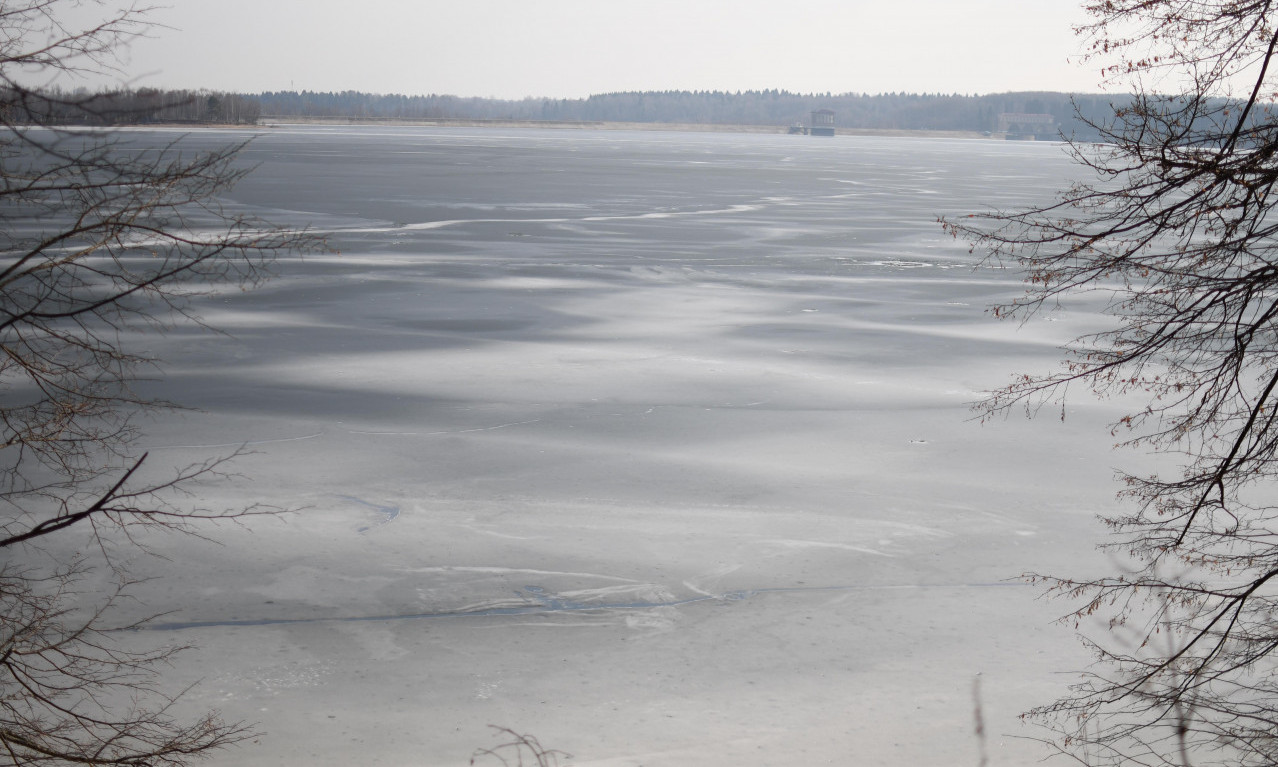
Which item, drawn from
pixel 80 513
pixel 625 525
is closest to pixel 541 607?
pixel 625 525

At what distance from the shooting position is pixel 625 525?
9.63 meters

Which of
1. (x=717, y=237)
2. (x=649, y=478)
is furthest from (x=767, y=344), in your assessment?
(x=717, y=237)

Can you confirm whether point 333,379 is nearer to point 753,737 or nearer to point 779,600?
point 779,600

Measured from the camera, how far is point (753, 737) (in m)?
6.62

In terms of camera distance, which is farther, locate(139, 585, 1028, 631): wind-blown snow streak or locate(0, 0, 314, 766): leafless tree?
locate(139, 585, 1028, 631): wind-blown snow streak

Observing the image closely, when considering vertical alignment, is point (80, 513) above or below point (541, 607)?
above

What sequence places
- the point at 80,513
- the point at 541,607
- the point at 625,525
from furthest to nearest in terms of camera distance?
the point at 625,525 < the point at 541,607 < the point at 80,513

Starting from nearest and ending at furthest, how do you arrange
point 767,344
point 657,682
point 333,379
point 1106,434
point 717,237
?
point 657,682
point 1106,434
point 333,379
point 767,344
point 717,237

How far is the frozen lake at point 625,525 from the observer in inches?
272

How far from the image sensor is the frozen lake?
6898 mm

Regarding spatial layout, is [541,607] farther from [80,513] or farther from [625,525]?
[80,513]

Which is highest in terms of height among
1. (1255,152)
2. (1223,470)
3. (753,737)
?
(1255,152)

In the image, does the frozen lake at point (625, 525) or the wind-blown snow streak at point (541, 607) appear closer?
the frozen lake at point (625, 525)

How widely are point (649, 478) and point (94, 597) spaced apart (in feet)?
15.4
